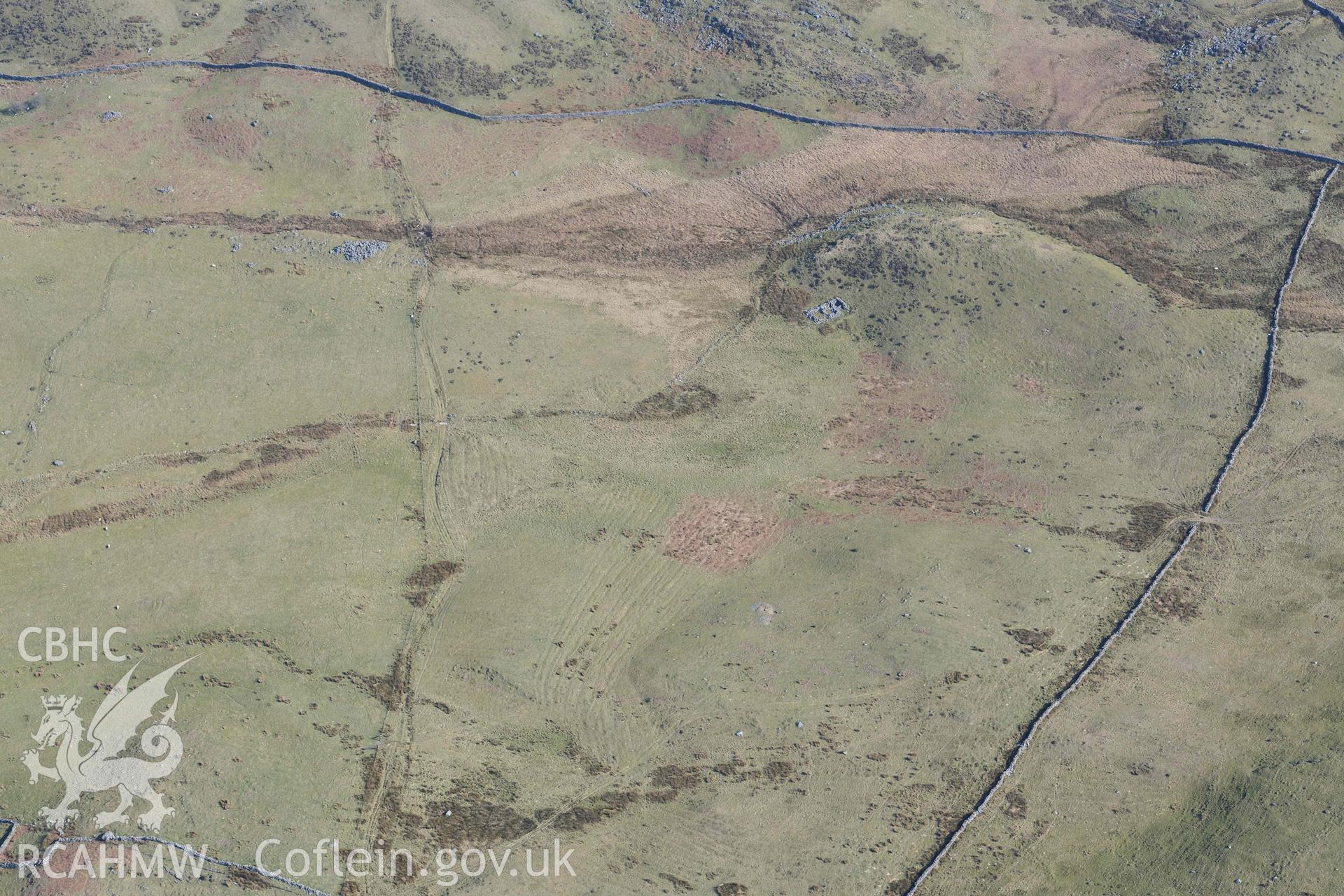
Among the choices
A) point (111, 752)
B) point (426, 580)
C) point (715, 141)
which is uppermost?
point (715, 141)

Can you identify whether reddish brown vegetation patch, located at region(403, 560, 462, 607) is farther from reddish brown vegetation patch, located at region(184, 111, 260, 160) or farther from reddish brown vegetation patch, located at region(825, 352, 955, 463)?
reddish brown vegetation patch, located at region(184, 111, 260, 160)

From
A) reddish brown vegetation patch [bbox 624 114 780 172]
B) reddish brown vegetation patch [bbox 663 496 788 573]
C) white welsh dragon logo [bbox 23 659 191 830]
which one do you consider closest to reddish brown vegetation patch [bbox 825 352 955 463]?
reddish brown vegetation patch [bbox 663 496 788 573]

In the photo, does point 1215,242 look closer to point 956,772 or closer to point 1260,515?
point 1260,515

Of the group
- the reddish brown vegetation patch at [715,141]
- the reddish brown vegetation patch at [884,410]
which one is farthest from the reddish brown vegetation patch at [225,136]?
the reddish brown vegetation patch at [884,410]

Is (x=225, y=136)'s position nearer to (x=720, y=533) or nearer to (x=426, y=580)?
(x=426, y=580)

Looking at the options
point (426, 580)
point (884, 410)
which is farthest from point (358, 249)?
point (884, 410)

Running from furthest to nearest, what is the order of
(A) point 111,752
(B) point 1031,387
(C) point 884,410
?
(B) point 1031,387 → (C) point 884,410 → (A) point 111,752

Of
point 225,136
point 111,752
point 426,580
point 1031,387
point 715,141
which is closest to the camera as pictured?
point 111,752

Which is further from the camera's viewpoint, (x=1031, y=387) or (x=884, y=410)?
(x=1031, y=387)
